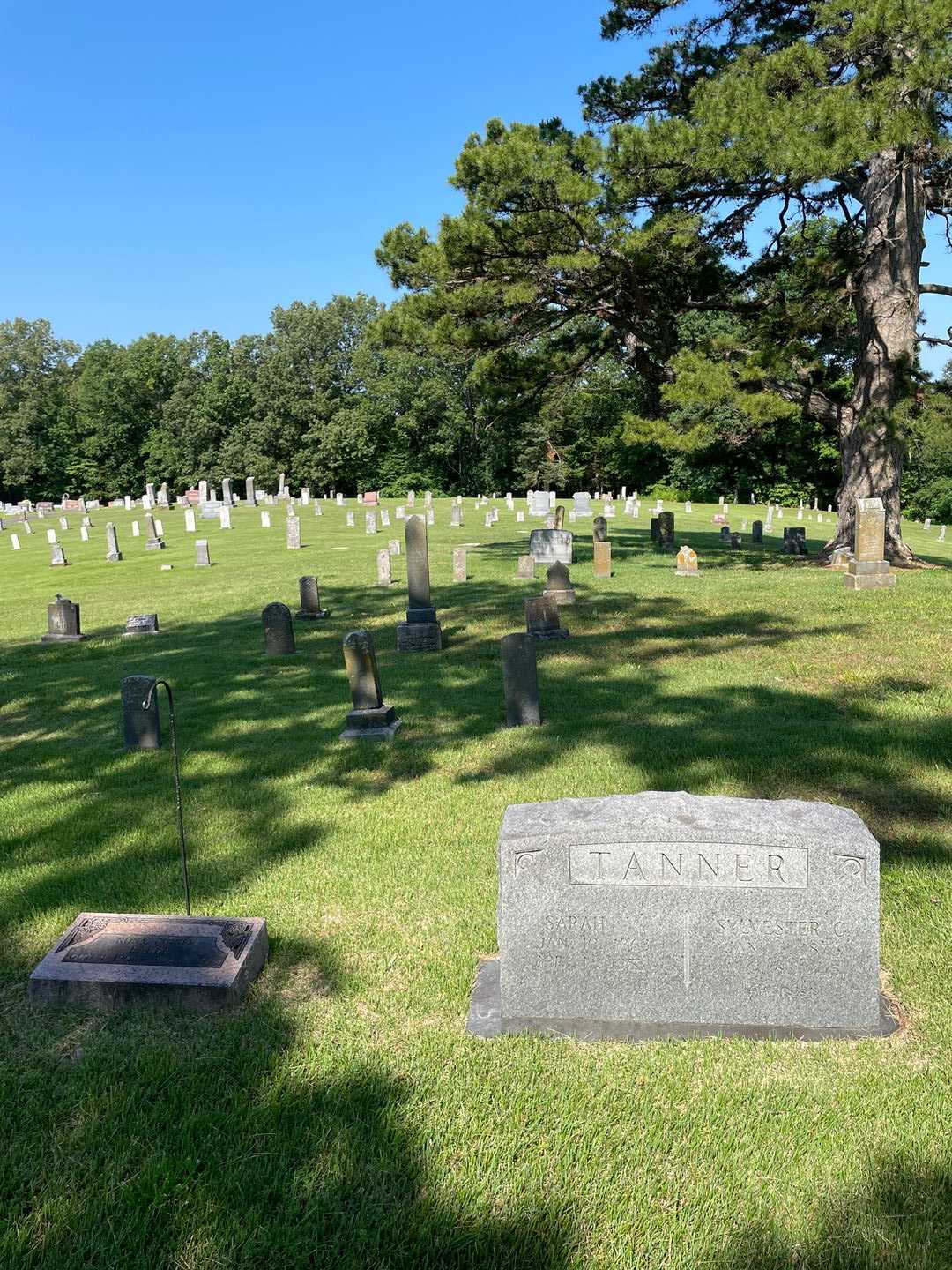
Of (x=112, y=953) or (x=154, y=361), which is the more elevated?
(x=154, y=361)

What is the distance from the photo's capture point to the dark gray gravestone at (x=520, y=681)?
8492 mm

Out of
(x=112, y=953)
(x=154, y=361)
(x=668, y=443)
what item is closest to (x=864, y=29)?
(x=668, y=443)

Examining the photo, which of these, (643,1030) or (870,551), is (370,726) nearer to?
(643,1030)

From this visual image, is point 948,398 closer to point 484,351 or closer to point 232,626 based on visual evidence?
point 484,351

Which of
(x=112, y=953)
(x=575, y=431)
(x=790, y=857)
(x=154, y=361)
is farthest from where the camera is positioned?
(x=154, y=361)

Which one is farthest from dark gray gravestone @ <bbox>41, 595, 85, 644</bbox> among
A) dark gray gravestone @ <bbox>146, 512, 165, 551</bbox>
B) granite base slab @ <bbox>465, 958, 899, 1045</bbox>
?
dark gray gravestone @ <bbox>146, 512, 165, 551</bbox>

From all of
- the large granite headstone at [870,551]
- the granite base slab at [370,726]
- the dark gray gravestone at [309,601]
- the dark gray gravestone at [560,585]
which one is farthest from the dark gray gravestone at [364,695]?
the large granite headstone at [870,551]

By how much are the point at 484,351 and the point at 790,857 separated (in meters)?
18.2

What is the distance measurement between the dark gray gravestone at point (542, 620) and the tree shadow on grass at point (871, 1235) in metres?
9.74

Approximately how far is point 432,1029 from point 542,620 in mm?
8948

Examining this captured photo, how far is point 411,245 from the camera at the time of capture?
19438 mm

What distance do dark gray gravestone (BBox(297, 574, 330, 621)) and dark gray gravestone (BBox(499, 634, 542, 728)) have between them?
756cm

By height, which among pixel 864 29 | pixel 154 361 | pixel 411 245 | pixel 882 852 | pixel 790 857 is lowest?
pixel 882 852

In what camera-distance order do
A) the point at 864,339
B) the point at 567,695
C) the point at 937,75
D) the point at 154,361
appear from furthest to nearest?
the point at 154,361, the point at 864,339, the point at 937,75, the point at 567,695
